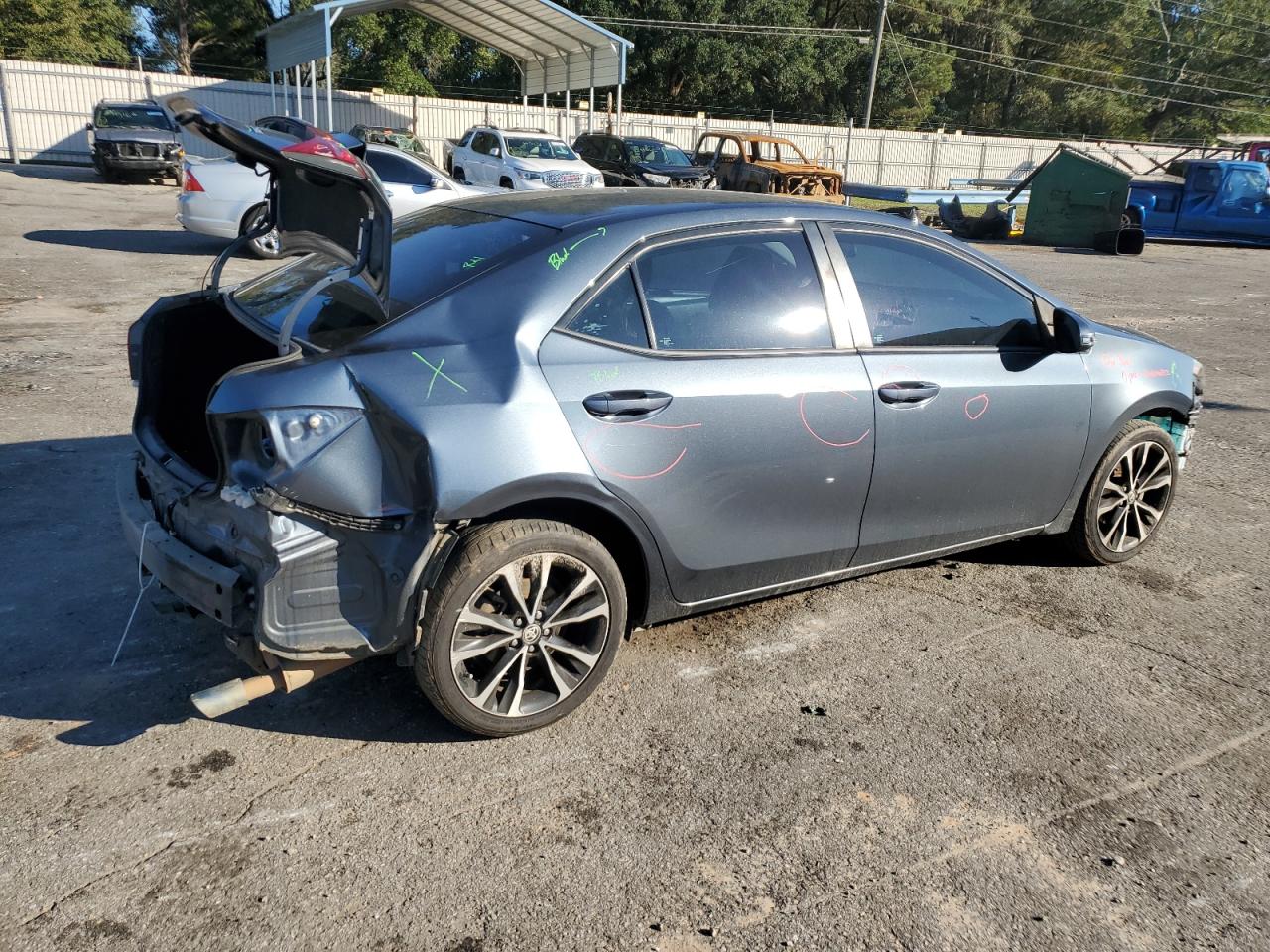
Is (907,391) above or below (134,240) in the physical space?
above

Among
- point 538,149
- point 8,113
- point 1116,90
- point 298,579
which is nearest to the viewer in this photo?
point 298,579

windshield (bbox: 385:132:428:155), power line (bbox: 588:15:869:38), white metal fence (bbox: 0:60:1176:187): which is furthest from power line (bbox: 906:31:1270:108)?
windshield (bbox: 385:132:428:155)

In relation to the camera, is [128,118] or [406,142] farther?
[128,118]

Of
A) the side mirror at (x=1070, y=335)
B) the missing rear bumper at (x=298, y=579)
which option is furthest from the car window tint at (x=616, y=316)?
the side mirror at (x=1070, y=335)

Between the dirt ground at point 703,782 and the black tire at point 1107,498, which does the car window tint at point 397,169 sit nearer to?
the dirt ground at point 703,782

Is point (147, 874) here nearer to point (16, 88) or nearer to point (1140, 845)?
point (1140, 845)

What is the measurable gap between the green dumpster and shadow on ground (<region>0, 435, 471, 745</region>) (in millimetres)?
21832

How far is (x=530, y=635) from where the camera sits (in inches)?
128

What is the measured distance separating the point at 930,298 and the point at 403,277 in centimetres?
216

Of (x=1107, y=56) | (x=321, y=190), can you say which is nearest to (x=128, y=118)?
(x=321, y=190)

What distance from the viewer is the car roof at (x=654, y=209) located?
3625 mm

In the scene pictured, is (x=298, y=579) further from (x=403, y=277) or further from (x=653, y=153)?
(x=653, y=153)

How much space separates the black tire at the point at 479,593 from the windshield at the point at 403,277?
78 centimetres

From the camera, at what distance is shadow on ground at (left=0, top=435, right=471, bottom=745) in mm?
3377
